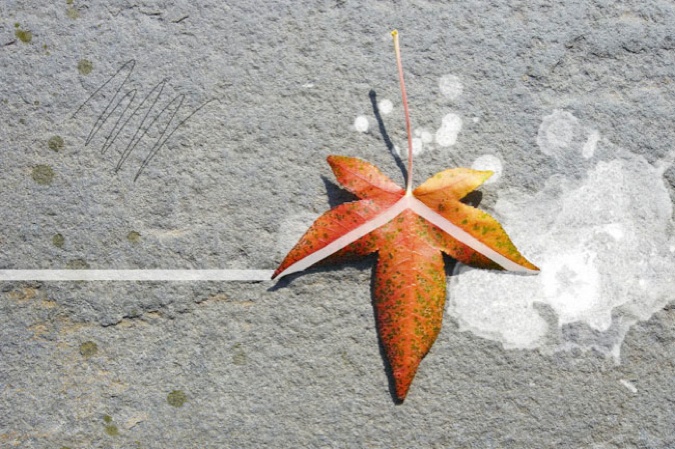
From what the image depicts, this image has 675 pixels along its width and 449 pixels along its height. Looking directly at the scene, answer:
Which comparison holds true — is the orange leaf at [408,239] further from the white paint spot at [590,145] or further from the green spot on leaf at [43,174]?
the green spot on leaf at [43,174]

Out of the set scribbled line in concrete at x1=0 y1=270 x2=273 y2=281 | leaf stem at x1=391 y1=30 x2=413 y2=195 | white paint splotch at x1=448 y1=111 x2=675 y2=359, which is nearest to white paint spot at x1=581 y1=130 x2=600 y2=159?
white paint splotch at x1=448 y1=111 x2=675 y2=359

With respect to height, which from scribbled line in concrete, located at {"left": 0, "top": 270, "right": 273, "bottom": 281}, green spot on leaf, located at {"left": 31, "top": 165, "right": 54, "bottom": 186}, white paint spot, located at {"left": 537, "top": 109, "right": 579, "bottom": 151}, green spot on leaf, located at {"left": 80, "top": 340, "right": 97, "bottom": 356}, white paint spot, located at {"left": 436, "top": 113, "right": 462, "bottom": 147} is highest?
green spot on leaf, located at {"left": 31, "top": 165, "right": 54, "bottom": 186}

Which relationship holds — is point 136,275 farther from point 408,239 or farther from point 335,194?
point 408,239

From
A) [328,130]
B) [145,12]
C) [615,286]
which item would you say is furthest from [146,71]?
[615,286]

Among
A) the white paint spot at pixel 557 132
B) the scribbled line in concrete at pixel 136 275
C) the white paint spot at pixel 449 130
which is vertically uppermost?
the white paint spot at pixel 449 130

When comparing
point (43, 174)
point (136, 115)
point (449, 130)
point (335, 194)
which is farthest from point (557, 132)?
point (43, 174)

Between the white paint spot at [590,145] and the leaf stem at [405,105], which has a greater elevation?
the leaf stem at [405,105]

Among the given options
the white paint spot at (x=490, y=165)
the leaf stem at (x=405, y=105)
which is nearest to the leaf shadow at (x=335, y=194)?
the leaf stem at (x=405, y=105)

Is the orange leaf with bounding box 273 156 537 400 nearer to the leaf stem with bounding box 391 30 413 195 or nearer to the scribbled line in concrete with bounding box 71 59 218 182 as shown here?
the leaf stem with bounding box 391 30 413 195
